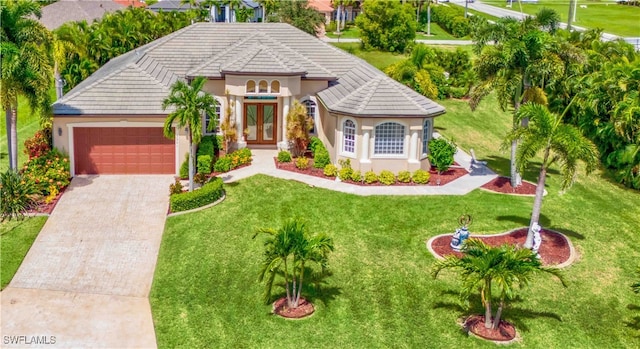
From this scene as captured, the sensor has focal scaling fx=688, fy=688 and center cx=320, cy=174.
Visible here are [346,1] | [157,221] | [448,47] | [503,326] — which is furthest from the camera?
[346,1]

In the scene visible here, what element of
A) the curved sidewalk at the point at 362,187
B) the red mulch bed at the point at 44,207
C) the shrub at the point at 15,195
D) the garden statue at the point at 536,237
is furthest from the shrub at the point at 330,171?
the shrub at the point at 15,195

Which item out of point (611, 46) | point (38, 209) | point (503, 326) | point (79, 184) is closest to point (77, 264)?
point (38, 209)

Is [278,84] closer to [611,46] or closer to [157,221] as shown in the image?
[157,221]

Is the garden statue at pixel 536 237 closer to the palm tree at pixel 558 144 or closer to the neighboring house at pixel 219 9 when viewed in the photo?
the palm tree at pixel 558 144

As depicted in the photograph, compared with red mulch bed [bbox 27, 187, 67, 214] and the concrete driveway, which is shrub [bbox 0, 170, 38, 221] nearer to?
red mulch bed [bbox 27, 187, 67, 214]

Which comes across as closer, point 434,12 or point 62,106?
point 62,106

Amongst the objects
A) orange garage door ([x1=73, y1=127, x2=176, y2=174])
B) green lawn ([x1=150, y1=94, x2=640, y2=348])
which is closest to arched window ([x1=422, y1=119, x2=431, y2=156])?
green lawn ([x1=150, y1=94, x2=640, y2=348])
